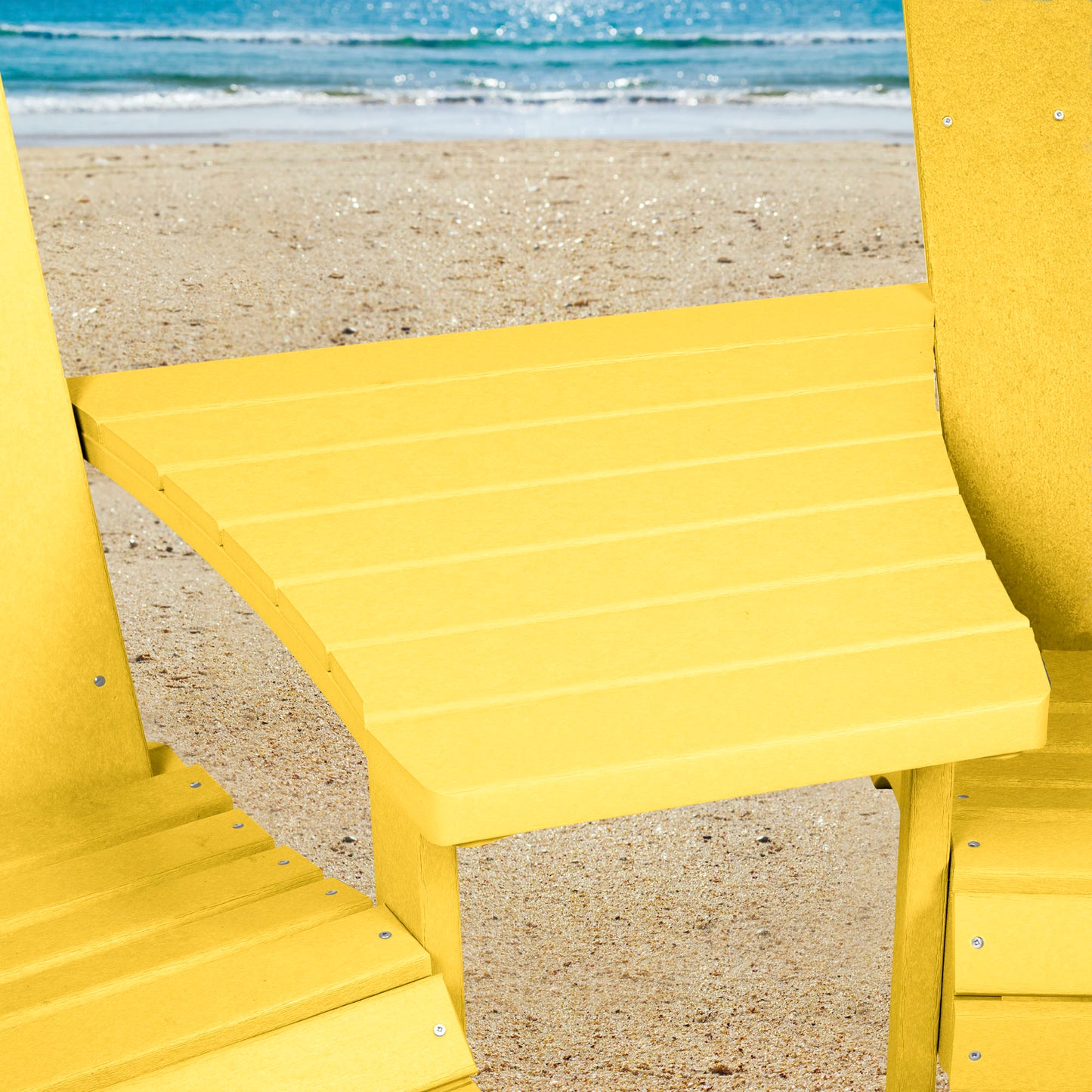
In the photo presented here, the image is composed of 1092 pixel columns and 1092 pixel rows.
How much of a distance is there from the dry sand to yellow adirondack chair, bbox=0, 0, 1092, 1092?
618 mm

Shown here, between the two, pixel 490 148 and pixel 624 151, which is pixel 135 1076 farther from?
pixel 490 148

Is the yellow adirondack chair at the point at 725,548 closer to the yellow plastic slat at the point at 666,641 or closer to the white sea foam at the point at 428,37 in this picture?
the yellow plastic slat at the point at 666,641

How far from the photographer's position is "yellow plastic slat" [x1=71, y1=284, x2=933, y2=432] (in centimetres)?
159

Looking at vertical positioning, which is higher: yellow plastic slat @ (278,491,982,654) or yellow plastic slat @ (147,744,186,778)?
yellow plastic slat @ (278,491,982,654)

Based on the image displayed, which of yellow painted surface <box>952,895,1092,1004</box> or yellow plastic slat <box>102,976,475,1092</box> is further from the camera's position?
yellow painted surface <box>952,895,1092,1004</box>

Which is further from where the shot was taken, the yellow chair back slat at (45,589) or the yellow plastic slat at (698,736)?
the yellow chair back slat at (45,589)

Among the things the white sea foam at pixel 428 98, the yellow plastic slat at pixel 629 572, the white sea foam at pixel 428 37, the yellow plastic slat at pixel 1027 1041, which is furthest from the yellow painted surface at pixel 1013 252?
the white sea foam at pixel 428 37

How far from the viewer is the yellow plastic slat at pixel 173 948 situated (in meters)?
1.22

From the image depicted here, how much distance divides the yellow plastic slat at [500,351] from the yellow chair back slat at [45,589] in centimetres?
7

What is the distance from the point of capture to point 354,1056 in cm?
120

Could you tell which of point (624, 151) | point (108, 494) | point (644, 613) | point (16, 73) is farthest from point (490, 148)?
point (644, 613)

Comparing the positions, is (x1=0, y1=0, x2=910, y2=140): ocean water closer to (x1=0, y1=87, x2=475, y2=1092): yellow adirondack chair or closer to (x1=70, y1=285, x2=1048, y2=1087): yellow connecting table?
(x1=70, y1=285, x2=1048, y2=1087): yellow connecting table

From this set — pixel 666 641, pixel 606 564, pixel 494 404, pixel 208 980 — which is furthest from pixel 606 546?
pixel 208 980

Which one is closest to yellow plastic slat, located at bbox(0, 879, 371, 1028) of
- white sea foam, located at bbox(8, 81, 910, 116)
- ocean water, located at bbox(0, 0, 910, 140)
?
ocean water, located at bbox(0, 0, 910, 140)
